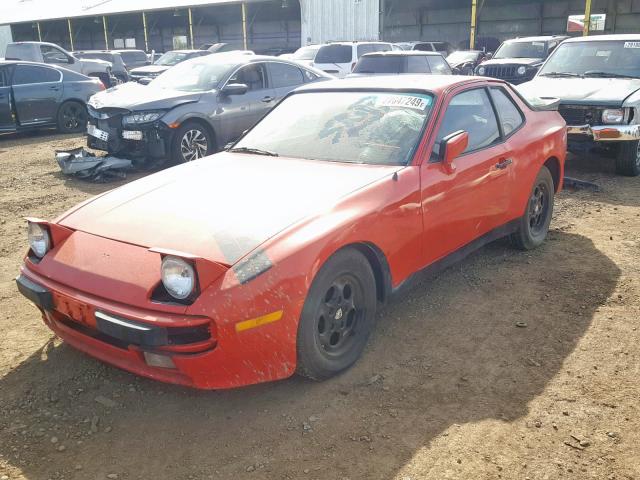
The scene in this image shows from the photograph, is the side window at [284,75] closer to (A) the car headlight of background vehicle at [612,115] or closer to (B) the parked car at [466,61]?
(A) the car headlight of background vehicle at [612,115]

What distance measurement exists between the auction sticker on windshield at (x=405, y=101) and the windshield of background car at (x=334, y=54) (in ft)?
39.9

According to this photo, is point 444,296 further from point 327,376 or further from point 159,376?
point 159,376

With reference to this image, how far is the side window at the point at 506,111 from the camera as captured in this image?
14.4 ft

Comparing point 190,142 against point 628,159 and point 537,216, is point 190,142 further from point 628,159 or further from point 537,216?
point 628,159

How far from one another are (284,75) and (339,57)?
686 cm

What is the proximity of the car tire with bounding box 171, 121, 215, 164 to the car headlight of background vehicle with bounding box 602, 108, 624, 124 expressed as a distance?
5.17 m

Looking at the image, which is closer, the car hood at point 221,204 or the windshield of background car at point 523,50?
the car hood at point 221,204

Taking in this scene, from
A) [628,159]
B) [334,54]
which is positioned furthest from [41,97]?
[628,159]

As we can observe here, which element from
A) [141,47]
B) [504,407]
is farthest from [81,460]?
[141,47]

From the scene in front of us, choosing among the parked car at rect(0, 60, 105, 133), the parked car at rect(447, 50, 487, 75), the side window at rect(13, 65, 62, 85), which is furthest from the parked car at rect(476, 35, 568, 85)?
the side window at rect(13, 65, 62, 85)

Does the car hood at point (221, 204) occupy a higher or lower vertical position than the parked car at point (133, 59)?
lower

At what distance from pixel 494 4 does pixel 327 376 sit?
30.1 meters

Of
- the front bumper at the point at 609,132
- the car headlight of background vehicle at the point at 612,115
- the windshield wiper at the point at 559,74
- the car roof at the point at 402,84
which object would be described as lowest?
the front bumper at the point at 609,132

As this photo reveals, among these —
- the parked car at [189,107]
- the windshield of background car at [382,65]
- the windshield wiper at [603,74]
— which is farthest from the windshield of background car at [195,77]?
the windshield wiper at [603,74]
